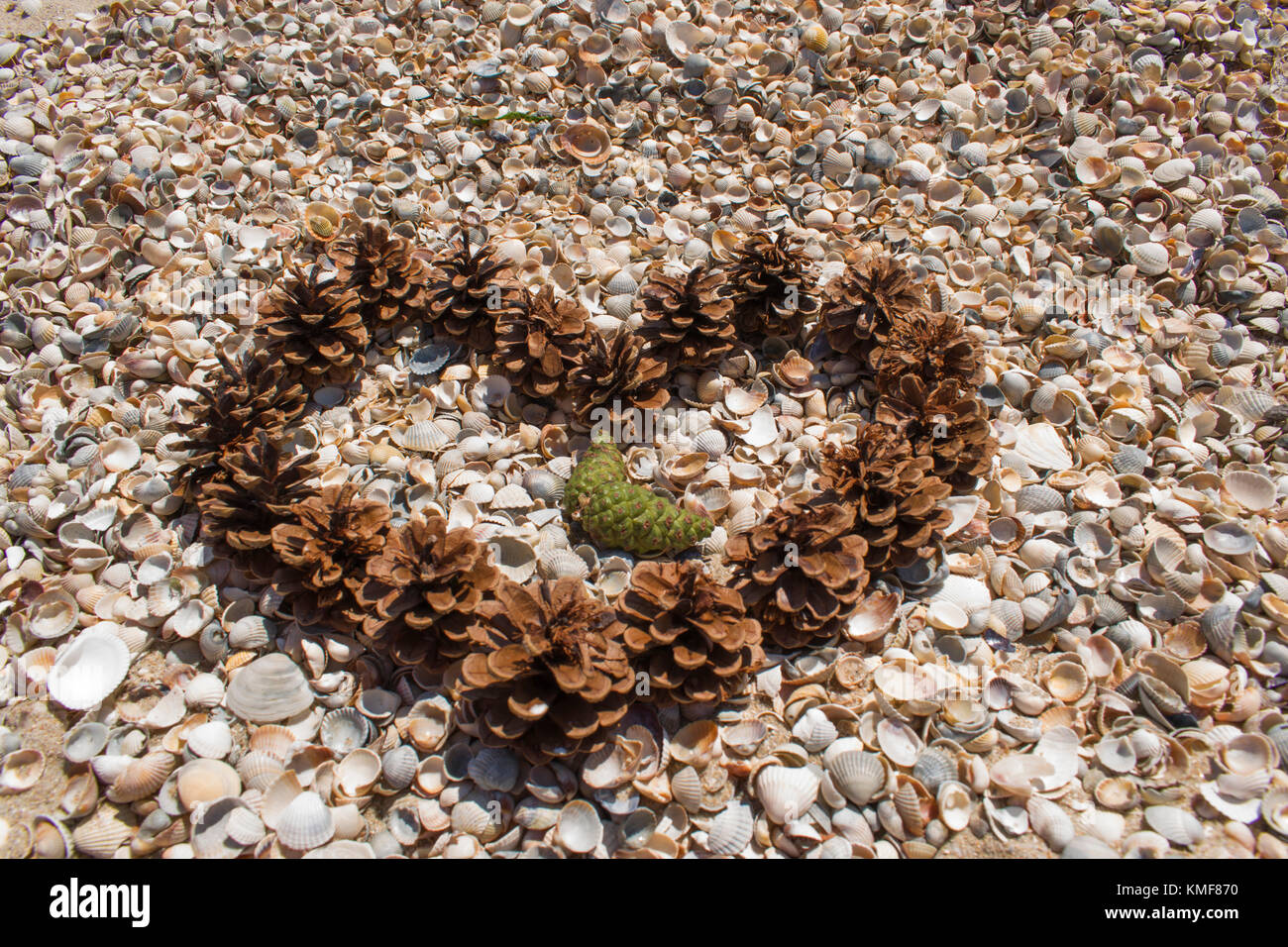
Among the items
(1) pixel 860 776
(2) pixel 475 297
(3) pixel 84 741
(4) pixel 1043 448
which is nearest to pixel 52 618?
(3) pixel 84 741

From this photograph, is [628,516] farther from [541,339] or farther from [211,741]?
[211,741]

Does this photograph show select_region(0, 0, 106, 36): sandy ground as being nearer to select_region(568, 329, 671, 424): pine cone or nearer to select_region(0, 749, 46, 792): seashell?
select_region(568, 329, 671, 424): pine cone

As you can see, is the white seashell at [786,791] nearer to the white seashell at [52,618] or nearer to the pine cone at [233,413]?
the pine cone at [233,413]

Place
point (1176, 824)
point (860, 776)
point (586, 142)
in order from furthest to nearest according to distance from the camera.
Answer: point (586, 142) < point (860, 776) < point (1176, 824)

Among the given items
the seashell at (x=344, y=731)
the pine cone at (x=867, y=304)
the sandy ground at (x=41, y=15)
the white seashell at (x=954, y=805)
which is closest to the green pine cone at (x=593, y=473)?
the seashell at (x=344, y=731)
